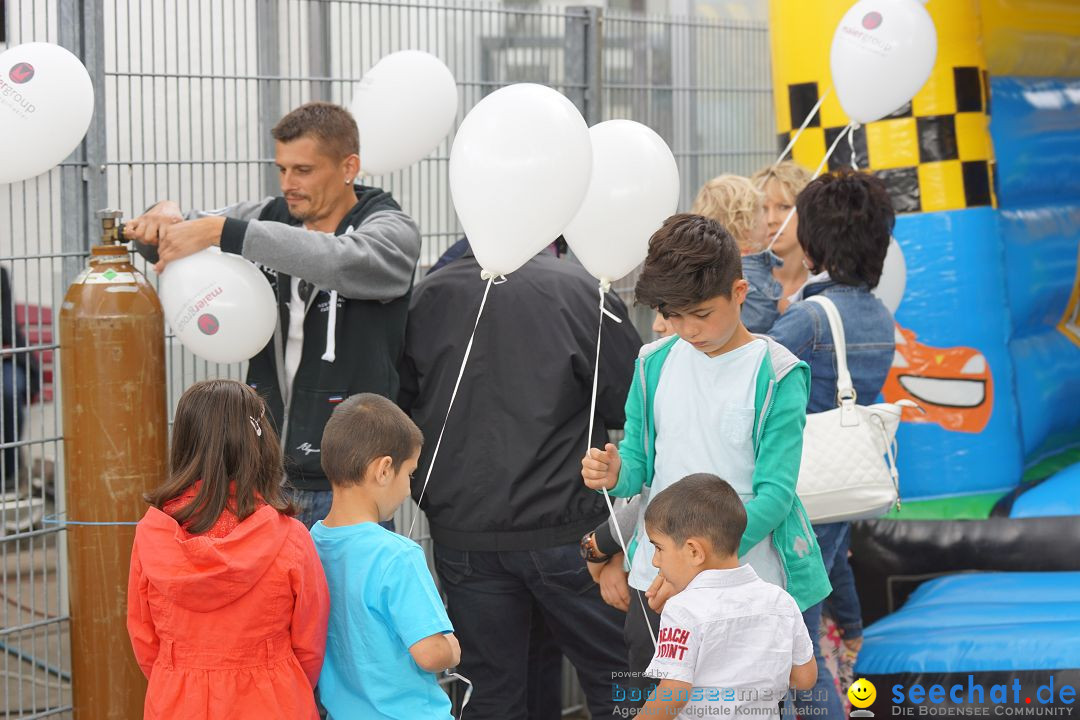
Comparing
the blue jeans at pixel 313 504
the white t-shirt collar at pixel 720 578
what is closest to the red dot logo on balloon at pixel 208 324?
the blue jeans at pixel 313 504

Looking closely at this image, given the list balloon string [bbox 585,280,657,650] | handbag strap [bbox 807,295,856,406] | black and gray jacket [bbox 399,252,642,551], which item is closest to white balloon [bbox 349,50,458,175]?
black and gray jacket [bbox 399,252,642,551]

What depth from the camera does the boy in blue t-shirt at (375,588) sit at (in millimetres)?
2365

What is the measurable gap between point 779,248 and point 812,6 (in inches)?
43.7

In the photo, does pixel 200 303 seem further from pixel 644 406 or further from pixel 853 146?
pixel 853 146

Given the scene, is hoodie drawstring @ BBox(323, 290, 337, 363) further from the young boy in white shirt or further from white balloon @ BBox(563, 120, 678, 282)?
the young boy in white shirt

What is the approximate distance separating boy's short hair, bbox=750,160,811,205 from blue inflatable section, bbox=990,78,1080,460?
1.06 metres

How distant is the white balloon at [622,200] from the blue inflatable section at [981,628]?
1.53 metres

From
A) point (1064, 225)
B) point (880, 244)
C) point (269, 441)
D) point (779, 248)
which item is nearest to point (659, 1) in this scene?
point (1064, 225)

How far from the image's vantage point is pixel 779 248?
13.0 ft

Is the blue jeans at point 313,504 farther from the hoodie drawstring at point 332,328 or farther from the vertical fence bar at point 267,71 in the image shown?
the vertical fence bar at point 267,71

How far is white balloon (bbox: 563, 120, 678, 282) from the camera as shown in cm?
298

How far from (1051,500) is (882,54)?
1566 mm

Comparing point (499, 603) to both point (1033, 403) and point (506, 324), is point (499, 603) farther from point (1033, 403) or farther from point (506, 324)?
point (1033, 403)

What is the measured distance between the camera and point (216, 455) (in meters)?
2.39
